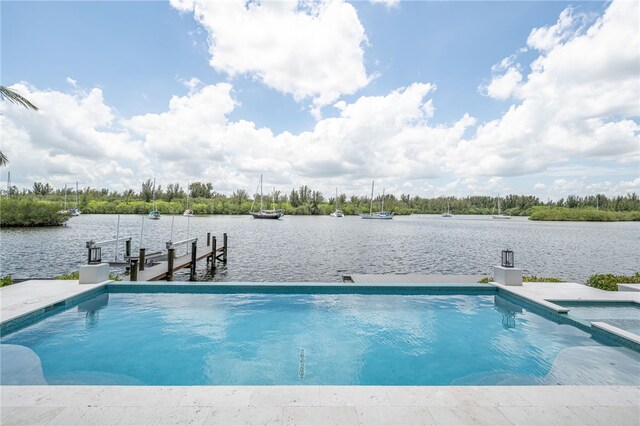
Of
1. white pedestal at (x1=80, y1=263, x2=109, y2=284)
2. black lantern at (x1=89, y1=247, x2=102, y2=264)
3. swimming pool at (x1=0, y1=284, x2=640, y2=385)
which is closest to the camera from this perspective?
swimming pool at (x1=0, y1=284, x2=640, y2=385)

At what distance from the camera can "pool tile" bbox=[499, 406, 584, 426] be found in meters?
3.05

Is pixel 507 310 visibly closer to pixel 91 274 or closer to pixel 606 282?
pixel 606 282

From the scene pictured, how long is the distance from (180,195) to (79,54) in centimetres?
9261

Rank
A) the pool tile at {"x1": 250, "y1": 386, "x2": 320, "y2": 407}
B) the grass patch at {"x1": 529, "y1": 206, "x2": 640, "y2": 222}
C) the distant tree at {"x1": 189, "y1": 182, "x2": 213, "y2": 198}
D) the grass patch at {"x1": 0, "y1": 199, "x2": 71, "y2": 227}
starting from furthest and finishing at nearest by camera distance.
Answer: the distant tree at {"x1": 189, "y1": 182, "x2": 213, "y2": 198}, the grass patch at {"x1": 529, "y1": 206, "x2": 640, "y2": 222}, the grass patch at {"x1": 0, "y1": 199, "x2": 71, "y2": 227}, the pool tile at {"x1": 250, "y1": 386, "x2": 320, "y2": 407}

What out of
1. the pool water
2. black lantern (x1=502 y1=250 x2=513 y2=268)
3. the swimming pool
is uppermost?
black lantern (x1=502 y1=250 x2=513 y2=268)

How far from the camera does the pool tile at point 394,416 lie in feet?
9.91

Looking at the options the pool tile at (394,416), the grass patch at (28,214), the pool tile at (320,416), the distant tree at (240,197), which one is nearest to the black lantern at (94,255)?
the pool tile at (320,416)

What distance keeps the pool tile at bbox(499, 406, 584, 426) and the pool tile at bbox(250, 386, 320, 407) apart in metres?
2.01

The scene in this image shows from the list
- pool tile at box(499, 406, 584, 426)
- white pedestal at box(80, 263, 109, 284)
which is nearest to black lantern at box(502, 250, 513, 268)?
pool tile at box(499, 406, 584, 426)

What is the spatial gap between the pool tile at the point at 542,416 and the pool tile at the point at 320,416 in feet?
5.28

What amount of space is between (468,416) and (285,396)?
6.32 feet

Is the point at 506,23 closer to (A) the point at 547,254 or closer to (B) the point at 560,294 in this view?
(B) the point at 560,294

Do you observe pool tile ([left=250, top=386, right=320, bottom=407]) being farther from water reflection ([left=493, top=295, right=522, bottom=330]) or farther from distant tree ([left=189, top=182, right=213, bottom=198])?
distant tree ([left=189, top=182, right=213, bottom=198])

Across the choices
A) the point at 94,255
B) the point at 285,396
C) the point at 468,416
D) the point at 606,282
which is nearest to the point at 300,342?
the point at 285,396
